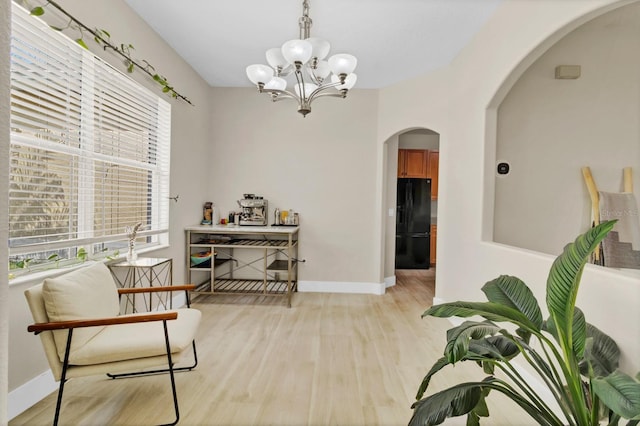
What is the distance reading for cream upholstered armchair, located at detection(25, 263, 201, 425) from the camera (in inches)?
61.2

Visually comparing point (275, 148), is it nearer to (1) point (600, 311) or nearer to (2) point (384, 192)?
(2) point (384, 192)

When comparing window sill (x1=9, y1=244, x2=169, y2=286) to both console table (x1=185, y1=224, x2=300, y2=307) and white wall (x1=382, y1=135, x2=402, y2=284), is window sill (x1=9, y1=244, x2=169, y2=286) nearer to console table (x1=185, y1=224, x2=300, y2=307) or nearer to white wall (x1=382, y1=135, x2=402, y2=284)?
console table (x1=185, y1=224, x2=300, y2=307)

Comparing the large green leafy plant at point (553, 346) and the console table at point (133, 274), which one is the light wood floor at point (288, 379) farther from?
the large green leafy plant at point (553, 346)

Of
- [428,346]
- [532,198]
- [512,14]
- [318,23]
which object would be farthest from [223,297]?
[512,14]

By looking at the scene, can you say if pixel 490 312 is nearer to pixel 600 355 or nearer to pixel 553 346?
pixel 553 346

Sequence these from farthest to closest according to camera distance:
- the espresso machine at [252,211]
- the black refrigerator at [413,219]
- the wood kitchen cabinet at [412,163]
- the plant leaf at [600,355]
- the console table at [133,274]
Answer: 1. the wood kitchen cabinet at [412,163]
2. the black refrigerator at [413,219]
3. the espresso machine at [252,211]
4. the console table at [133,274]
5. the plant leaf at [600,355]

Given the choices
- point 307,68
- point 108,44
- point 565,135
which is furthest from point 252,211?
point 565,135

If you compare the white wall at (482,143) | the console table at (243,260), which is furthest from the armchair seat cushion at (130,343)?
the white wall at (482,143)

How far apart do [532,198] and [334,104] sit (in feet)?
8.62

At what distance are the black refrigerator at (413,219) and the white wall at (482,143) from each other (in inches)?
61.6

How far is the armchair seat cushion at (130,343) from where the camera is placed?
1591 millimetres

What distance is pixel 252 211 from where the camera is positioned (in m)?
4.14

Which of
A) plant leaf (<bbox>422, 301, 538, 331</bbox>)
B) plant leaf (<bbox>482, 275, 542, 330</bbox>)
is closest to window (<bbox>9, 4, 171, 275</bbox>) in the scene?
plant leaf (<bbox>422, 301, 538, 331</bbox>)

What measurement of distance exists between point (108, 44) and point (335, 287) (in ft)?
11.6
